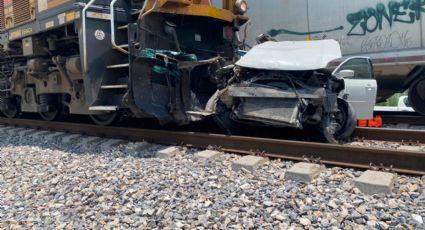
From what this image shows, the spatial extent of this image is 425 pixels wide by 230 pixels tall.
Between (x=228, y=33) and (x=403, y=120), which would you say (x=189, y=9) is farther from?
(x=403, y=120)

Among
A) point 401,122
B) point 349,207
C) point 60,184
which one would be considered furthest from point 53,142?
point 401,122

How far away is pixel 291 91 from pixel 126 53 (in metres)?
2.34

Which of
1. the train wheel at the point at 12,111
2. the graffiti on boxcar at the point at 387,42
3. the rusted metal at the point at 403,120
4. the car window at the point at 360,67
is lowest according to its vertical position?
the rusted metal at the point at 403,120

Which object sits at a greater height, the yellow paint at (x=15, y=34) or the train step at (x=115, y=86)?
the yellow paint at (x=15, y=34)

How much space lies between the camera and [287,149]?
16.0 ft

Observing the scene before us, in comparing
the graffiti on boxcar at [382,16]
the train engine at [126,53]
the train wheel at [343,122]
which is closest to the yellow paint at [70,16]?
the train engine at [126,53]

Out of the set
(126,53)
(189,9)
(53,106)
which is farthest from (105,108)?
(53,106)

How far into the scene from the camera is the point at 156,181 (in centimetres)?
411

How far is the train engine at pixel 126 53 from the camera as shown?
5.77 m

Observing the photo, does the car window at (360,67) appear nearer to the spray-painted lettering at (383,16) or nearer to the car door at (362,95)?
the car door at (362,95)

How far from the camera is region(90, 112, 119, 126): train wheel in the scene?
692cm

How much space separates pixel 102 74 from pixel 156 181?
8.40ft

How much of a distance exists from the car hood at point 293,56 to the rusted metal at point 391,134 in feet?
4.46

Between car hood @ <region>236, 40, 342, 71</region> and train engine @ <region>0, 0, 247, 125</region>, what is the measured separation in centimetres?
78
